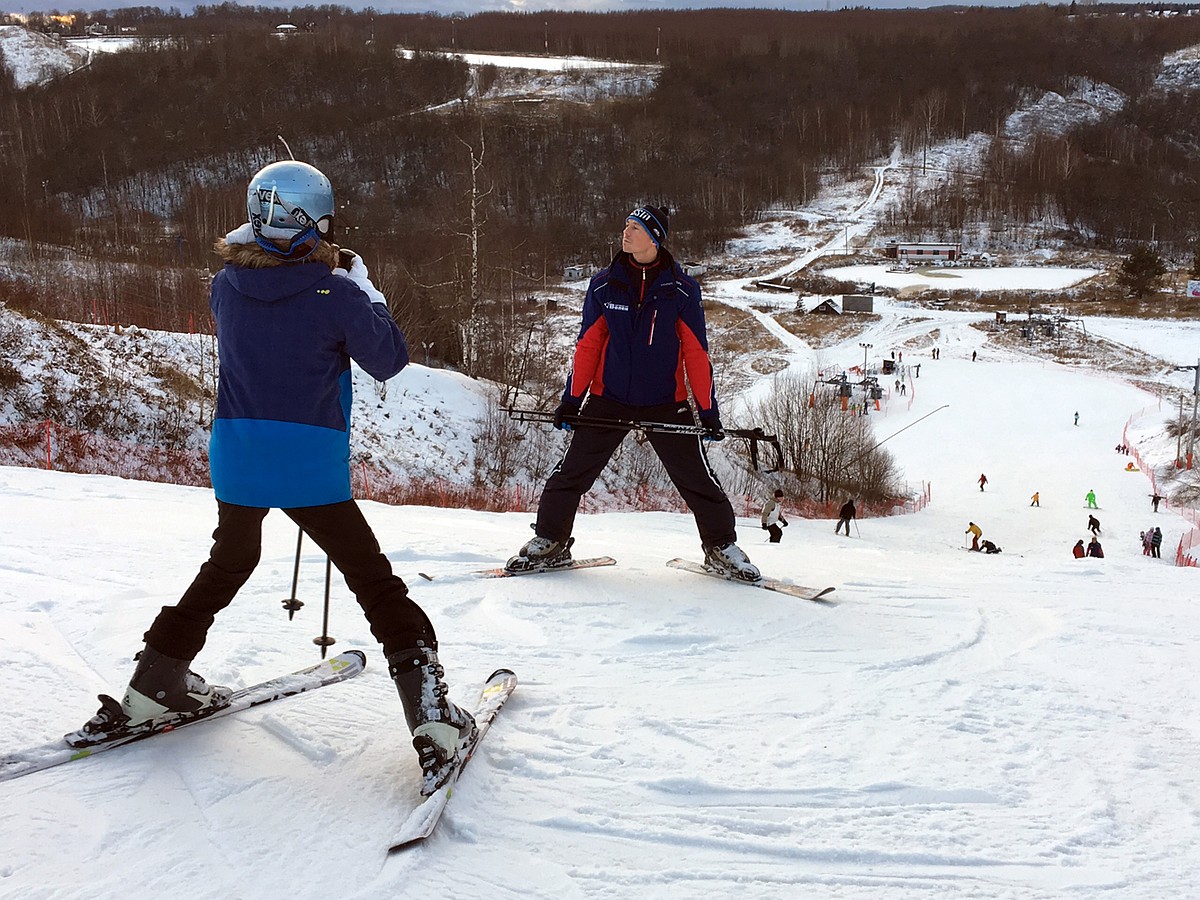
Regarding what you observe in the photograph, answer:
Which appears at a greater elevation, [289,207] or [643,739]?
[289,207]

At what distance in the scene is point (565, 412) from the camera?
5.29m

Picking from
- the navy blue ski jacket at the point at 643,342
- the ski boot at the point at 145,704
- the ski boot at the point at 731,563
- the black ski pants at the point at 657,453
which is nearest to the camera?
the ski boot at the point at 145,704

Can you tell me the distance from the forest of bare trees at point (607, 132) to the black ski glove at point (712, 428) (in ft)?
162

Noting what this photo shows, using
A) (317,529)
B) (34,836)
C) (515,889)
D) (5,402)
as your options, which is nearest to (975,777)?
(515,889)

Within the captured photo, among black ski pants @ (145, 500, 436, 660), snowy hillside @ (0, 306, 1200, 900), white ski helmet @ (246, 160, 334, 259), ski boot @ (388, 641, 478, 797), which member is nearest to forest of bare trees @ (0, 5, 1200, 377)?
snowy hillside @ (0, 306, 1200, 900)

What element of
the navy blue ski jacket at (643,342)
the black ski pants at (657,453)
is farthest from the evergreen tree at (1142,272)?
the navy blue ski jacket at (643,342)

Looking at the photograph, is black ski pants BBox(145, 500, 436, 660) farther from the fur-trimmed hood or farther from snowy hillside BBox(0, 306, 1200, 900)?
the fur-trimmed hood

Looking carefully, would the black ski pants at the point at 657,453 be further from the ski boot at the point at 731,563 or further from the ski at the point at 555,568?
the ski at the point at 555,568

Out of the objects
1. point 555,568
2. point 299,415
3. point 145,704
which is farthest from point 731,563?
point 145,704

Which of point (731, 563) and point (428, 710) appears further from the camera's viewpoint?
point (731, 563)

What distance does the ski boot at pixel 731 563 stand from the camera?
5.45 meters

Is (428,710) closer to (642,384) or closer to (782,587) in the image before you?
(642,384)

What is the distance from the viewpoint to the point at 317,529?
285 cm

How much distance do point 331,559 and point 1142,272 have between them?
8317 centimetres
